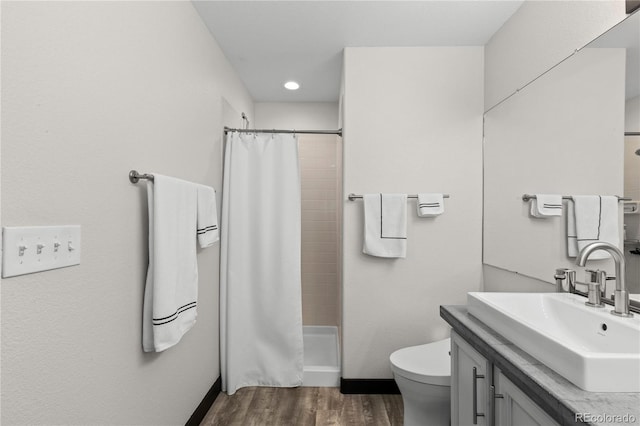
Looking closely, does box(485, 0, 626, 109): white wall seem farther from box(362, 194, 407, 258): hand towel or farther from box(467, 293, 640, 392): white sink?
box(467, 293, 640, 392): white sink

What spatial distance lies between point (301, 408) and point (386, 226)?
1.31m

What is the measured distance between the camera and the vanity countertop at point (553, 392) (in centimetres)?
73

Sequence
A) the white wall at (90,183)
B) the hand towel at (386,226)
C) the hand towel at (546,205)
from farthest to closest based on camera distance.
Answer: the hand towel at (386,226)
the hand towel at (546,205)
the white wall at (90,183)

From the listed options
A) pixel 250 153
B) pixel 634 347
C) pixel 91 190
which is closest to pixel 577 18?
pixel 634 347

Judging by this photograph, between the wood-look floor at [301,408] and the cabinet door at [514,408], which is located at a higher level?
the cabinet door at [514,408]

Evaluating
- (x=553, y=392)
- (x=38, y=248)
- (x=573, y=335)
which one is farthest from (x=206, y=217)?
(x=573, y=335)

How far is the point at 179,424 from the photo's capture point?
1765mm

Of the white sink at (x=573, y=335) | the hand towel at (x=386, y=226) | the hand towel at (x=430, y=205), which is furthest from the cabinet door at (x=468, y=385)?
the hand towel at (x=430, y=205)

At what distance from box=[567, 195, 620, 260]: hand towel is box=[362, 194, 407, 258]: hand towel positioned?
0.95 meters

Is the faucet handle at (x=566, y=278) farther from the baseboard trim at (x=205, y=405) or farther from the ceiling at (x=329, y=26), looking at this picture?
the baseboard trim at (x=205, y=405)

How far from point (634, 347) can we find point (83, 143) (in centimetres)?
A: 180

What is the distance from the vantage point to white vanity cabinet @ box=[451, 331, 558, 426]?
38.2 inches

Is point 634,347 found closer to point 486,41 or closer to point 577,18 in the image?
point 577,18

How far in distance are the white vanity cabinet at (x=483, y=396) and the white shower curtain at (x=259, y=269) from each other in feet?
4.02
